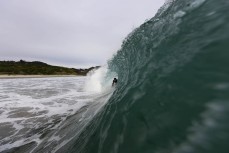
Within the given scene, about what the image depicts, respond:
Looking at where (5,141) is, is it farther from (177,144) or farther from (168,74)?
(177,144)

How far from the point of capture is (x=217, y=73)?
248cm

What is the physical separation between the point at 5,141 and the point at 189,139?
278 inches

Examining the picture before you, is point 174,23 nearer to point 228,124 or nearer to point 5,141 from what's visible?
point 228,124

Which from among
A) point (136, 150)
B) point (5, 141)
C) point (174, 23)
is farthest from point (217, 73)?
point (5, 141)

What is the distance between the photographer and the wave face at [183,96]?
2158 millimetres

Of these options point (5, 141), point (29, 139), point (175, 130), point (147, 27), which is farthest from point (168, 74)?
point (5, 141)

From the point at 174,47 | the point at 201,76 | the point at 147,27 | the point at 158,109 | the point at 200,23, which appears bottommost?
the point at 158,109

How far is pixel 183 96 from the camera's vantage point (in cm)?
267

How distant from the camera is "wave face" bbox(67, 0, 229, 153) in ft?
7.08

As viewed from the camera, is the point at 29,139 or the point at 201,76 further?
the point at 29,139

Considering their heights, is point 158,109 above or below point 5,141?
above

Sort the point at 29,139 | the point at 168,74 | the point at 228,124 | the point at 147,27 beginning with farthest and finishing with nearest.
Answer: the point at 29,139 < the point at 147,27 < the point at 168,74 < the point at 228,124

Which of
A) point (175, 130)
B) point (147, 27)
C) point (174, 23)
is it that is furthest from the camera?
point (147, 27)

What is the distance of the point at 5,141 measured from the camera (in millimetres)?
7531
